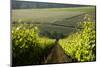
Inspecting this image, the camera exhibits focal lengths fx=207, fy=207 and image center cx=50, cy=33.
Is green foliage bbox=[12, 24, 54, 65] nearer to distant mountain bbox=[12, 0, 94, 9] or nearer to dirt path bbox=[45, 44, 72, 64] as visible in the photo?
dirt path bbox=[45, 44, 72, 64]

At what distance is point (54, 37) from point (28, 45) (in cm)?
33

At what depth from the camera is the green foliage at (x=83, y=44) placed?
2537 millimetres

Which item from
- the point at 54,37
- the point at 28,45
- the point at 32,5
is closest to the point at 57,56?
the point at 54,37

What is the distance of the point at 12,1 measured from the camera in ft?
7.53

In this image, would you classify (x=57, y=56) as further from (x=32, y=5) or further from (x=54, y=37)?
(x=32, y=5)

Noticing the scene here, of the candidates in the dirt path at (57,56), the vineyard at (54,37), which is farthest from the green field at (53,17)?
the dirt path at (57,56)

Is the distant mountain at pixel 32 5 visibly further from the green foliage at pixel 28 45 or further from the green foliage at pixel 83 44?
the green foliage at pixel 83 44

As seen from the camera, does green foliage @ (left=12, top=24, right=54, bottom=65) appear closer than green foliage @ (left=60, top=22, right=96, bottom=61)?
Yes

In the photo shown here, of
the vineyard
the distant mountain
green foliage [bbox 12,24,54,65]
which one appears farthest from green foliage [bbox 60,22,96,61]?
the distant mountain

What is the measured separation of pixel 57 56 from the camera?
97.4 inches

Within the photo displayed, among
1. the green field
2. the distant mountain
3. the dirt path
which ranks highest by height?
the distant mountain

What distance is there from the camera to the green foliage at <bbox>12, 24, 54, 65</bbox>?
7.54 feet

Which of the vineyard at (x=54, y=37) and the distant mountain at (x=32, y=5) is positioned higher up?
the distant mountain at (x=32, y=5)

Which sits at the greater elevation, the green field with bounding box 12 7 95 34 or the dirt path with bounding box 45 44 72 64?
the green field with bounding box 12 7 95 34
